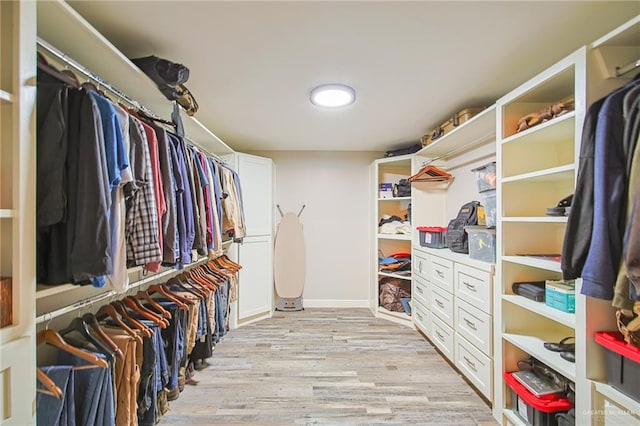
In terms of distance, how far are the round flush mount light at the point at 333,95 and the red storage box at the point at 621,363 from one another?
6.17ft

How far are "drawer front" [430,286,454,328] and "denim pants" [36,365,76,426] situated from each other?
237 centimetres

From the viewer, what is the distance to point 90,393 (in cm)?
107

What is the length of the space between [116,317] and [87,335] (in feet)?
0.56

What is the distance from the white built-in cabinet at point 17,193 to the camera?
806 millimetres


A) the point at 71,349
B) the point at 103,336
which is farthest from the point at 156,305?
the point at 71,349

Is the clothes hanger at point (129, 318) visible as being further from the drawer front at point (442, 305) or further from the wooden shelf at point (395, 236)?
the wooden shelf at point (395, 236)

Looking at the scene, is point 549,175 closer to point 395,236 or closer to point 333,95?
point 333,95

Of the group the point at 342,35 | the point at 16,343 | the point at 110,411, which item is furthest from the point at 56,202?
the point at 342,35

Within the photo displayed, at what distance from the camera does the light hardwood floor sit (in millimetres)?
1705

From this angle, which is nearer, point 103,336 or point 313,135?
point 103,336

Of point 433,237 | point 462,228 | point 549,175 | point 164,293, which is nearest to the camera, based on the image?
point 549,175

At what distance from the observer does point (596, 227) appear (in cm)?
99

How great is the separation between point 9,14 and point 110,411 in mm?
1469

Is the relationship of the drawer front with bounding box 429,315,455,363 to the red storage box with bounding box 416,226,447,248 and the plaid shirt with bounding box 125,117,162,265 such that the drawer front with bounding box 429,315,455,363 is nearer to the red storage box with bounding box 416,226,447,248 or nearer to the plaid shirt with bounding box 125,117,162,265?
the red storage box with bounding box 416,226,447,248
